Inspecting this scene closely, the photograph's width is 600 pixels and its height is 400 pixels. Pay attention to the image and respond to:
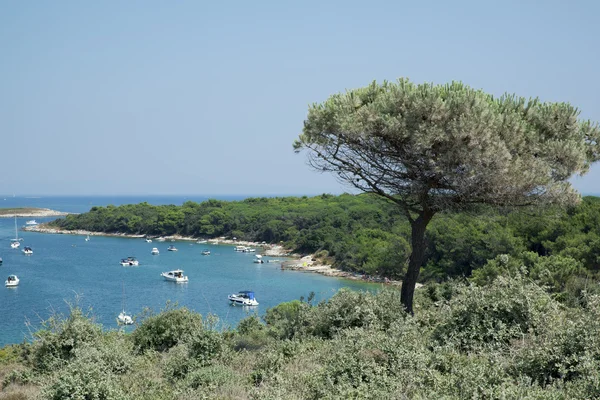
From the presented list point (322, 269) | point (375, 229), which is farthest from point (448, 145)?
point (375, 229)

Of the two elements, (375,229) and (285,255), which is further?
(285,255)

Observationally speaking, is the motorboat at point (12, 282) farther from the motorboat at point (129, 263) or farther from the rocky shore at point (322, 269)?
the rocky shore at point (322, 269)

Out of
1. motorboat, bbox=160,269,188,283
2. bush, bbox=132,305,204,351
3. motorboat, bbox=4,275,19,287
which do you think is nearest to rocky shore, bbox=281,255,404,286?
motorboat, bbox=160,269,188,283

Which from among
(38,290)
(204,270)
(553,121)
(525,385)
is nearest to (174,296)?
(38,290)

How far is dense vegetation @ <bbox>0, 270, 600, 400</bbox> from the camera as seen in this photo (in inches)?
159

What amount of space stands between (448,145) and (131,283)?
111 feet

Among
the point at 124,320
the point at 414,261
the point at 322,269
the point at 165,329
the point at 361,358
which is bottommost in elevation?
the point at 322,269

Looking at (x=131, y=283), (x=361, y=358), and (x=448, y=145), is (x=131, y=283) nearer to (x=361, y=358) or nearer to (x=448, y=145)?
(x=448, y=145)

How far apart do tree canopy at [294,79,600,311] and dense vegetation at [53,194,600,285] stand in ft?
2.57

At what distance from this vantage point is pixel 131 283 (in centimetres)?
3688

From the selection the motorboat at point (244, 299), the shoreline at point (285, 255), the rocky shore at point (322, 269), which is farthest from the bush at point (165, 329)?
the rocky shore at point (322, 269)

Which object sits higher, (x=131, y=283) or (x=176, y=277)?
(x=176, y=277)

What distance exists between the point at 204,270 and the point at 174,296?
41.7ft

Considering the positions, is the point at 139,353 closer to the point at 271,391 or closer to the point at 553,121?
the point at 271,391
